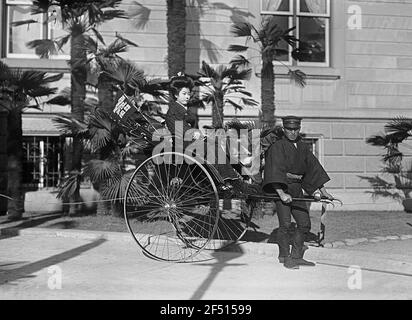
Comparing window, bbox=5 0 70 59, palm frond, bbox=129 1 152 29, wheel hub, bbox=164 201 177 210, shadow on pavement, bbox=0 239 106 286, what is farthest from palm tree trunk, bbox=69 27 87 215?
wheel hub, bbox=164 201 177 210

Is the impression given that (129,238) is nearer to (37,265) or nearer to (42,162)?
(37,265)

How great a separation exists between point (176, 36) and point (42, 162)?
4737mm

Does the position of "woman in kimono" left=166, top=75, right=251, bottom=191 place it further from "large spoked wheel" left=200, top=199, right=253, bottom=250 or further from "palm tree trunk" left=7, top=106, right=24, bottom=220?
"palm tree trunk" left=7, top=106, right=24, bottom=220

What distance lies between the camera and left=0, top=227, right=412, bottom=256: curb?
27.5 ft

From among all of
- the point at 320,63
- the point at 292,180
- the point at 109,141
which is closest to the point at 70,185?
the point at 109,141

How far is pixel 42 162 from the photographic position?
13734 millimetres

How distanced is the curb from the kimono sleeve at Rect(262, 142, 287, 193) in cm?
150

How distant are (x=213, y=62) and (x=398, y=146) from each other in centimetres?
552

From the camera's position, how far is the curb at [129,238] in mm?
8367

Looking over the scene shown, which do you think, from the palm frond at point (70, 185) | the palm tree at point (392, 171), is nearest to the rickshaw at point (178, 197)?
the palm frond at point (70, 185)

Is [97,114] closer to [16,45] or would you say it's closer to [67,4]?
[67,4]

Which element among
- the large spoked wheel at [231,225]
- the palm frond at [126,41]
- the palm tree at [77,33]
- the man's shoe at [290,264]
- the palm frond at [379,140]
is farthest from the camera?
the palm frond at [379,140]

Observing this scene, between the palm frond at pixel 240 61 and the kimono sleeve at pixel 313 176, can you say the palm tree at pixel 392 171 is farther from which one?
the kimono sleeve at pixel 313 176
